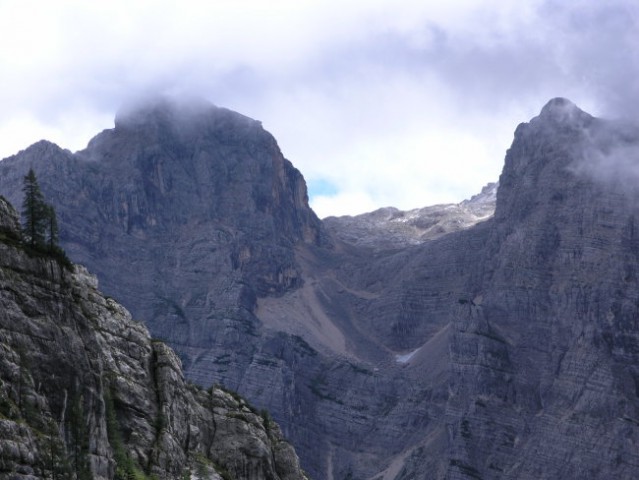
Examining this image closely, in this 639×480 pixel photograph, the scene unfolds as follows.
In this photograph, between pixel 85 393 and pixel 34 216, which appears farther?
pixel 34 216

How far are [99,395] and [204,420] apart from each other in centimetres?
3497

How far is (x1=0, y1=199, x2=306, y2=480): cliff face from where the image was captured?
10200 centimetres

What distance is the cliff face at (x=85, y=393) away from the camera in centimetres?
10200

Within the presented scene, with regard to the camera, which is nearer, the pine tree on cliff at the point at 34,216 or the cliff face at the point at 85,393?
the cliff face at the point at 85,393

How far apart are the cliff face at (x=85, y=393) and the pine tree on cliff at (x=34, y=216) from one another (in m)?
2.75

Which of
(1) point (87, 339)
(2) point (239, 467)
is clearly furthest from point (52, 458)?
(2) point (239, 467)

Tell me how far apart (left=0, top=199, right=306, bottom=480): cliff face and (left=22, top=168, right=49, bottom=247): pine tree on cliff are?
275 centimetres

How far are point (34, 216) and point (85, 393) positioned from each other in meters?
20.1

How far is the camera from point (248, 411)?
152625mm

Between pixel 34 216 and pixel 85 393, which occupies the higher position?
pixel 34 216

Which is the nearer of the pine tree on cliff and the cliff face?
the cliff face

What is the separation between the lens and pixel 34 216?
120938 millimetres

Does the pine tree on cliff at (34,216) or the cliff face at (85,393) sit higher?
the pine tree on cliff at (34,216)

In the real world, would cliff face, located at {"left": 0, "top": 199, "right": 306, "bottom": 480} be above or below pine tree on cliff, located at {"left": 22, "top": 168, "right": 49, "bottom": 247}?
below
